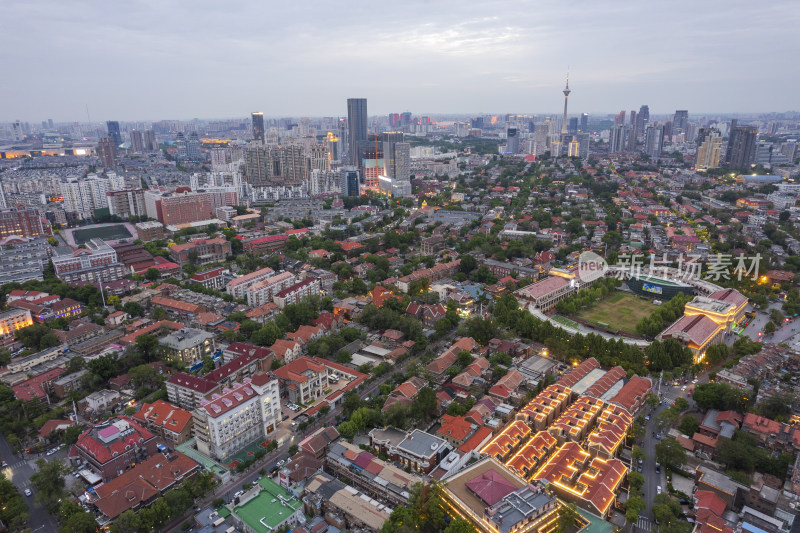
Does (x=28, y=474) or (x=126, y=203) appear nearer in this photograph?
(x=28, y=474)

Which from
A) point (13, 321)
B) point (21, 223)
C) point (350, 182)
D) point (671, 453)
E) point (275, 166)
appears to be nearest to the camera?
point (671, 453)

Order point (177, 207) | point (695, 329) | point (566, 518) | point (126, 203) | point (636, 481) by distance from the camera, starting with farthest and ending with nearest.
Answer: point (126, 203), point (177, 207), point (695, 329), point (636, 481), point (566, 518)

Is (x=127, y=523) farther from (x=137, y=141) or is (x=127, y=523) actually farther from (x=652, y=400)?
(x=137, y=141)

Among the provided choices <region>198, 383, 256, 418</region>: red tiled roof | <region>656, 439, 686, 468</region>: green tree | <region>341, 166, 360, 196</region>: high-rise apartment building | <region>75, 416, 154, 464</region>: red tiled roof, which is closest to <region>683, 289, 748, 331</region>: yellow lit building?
<region>656, 439, 686, 468</region>: green tree

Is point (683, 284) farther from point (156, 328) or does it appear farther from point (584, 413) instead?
point (156, 328)

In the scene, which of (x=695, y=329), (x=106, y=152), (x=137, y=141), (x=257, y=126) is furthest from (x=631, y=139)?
(x=137, y=141)

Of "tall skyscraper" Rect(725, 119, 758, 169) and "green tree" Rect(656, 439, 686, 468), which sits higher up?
"tall skyscraper" Rect(725, 119, 758, 169)

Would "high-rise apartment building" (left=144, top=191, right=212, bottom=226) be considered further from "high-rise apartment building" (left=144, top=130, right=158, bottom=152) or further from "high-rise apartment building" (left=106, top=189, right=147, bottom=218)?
"high-rise apartment building" (left=144, top=130, right=158, bottom=152)
